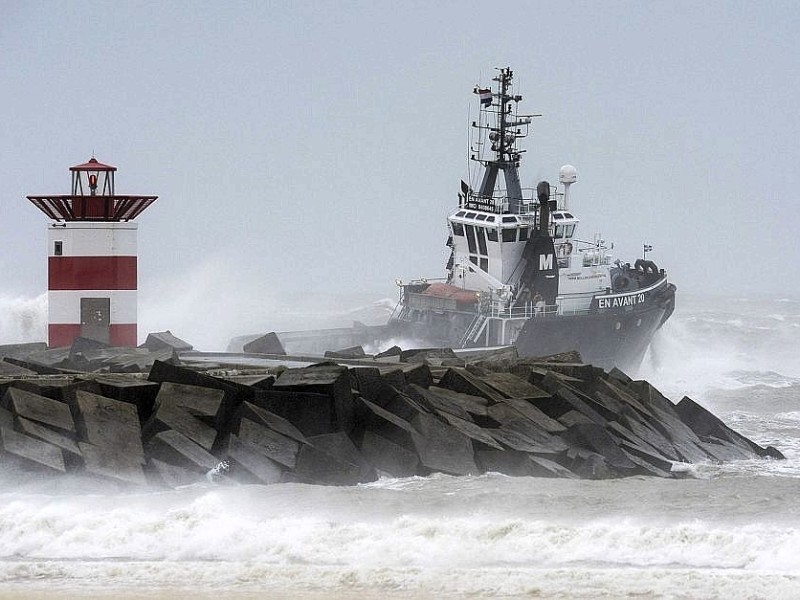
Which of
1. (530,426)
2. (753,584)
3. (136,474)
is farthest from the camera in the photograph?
(530,426)

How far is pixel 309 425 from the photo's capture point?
13.0m

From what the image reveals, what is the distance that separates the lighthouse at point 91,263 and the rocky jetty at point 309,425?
3.88 feet

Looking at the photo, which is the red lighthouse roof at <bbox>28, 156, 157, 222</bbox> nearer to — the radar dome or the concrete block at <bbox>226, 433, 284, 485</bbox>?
the concrete block at <bbox>226, 433, 284, 485</bbox>

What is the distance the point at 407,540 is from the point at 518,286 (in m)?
15.9

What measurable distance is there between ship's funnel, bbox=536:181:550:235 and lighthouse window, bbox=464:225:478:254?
1.41 m

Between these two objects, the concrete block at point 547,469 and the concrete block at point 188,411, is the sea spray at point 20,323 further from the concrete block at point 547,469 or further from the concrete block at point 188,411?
the concrete block at point 547,469

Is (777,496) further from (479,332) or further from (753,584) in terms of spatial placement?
(479,332)

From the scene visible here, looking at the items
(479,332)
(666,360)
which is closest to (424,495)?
(479,332)

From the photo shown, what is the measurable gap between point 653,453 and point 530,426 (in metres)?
1.64

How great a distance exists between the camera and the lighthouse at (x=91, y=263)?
16766 millimetres

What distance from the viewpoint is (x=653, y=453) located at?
1492 cm

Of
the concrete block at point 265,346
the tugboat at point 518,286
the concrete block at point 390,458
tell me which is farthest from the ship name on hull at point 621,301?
the concrete block at point 390,458

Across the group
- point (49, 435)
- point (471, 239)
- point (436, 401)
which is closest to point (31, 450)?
point (49, 435)

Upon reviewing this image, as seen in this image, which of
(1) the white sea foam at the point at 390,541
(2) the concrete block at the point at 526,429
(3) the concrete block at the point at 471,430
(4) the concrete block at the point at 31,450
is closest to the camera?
(1) the white sea foam at the point at 390,541
